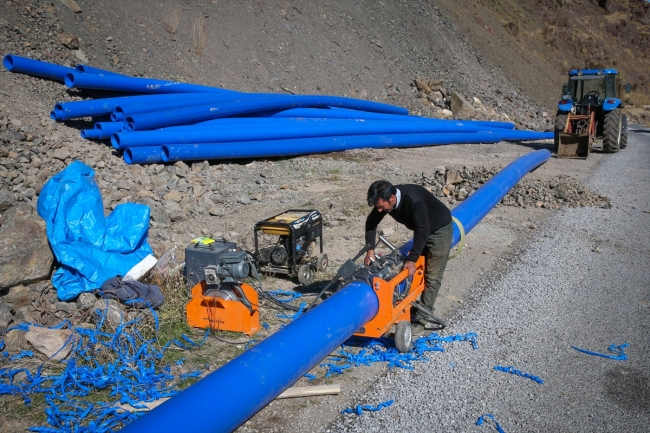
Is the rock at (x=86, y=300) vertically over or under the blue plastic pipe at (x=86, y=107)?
under

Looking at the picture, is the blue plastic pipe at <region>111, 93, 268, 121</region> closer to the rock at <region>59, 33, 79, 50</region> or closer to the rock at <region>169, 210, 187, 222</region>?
the rock at <region>169, 210, 187, 222</region>

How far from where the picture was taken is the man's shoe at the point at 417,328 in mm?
5133

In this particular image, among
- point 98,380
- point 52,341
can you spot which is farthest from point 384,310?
point 52,341

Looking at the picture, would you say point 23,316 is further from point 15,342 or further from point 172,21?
point 172,21

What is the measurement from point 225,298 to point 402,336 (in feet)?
4.95

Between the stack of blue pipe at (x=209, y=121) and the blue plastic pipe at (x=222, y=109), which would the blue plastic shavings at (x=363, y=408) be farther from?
the blue plastic pipe at (x=222, y=109)

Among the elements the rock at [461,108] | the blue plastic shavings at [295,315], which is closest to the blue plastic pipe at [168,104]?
the blue plastic shavings at [295,315]

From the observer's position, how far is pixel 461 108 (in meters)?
20.6

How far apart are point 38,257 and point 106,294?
77 centimetres

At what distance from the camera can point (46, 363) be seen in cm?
441

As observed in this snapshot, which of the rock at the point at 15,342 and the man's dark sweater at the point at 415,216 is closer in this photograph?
the rock at the point at 15,342

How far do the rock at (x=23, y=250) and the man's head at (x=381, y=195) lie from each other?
121 inches

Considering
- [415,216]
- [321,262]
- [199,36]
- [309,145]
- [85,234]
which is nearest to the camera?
[415,216]

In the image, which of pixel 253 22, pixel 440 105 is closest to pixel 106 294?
pixel 253 22
